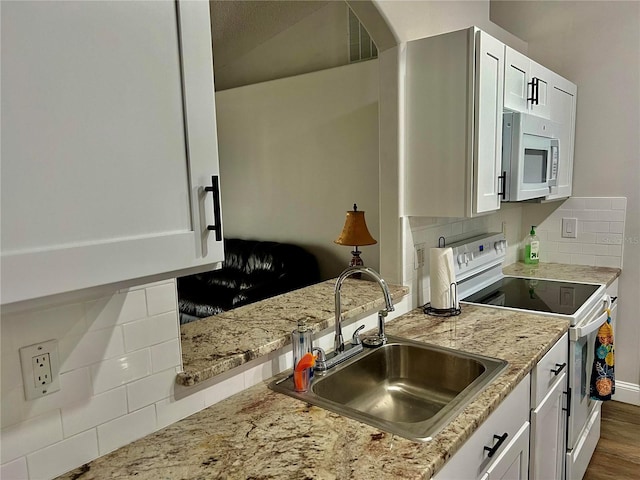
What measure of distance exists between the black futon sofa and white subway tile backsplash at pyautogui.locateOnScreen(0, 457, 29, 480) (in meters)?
2.42

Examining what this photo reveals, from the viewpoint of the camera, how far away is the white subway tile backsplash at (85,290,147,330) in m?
1.14

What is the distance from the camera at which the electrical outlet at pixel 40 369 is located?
1027 mm

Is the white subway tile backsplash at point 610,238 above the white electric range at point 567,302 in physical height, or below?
above

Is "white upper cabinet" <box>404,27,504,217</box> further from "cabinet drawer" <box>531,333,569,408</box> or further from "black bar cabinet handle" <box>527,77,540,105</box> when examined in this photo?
"cabinet drawer" <box>531,333,569,408</box>

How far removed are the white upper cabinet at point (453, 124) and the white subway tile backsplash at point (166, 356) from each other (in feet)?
4.29

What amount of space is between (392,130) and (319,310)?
909mm

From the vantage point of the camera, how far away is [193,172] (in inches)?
37.5

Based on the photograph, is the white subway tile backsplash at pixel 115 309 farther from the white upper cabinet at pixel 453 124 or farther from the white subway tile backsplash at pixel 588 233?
the white subway tile backsplash at pixel 588 233

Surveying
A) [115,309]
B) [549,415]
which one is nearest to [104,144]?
[115,309]

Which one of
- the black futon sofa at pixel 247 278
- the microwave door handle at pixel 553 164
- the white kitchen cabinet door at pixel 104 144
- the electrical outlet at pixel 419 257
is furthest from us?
the black futon sofa at pixel 247 278

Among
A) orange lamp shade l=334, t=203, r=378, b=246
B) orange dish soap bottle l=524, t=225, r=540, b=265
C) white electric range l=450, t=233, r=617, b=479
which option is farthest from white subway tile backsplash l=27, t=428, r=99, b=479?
orange dish soap bottle l=524, t=225, r=540, b=265

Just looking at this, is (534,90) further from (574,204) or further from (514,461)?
(514,461)

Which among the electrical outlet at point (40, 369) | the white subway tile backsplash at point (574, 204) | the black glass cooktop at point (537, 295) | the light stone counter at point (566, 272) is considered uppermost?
the white subway tile backsplash at point (574, 204)

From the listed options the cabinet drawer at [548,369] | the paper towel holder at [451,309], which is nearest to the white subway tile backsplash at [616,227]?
the cabinet drawer at [548,369]
